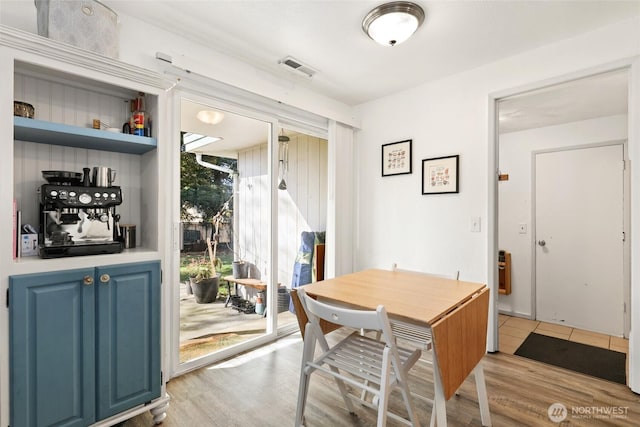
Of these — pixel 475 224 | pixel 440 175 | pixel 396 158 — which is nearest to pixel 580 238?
pixel 475 224

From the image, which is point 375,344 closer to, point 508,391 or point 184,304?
point 508,391

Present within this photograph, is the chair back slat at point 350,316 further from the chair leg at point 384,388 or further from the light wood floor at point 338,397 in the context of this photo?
the light wood floor at point 338,397

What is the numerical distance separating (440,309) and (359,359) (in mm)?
479

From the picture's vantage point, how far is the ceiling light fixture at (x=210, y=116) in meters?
2.45

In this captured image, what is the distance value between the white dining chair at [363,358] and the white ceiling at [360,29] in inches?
67.9

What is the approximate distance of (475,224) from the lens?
271cm

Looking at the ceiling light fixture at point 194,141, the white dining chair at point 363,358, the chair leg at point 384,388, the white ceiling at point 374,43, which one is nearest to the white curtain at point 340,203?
the white ceiling at point 374,43

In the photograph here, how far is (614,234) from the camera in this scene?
10.5ft

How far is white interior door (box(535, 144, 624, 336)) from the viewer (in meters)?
3.19

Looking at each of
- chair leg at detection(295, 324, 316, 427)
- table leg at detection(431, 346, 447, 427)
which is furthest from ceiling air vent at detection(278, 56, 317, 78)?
table leg at detection(431, 346, 447, 427)

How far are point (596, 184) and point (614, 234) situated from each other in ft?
1.78

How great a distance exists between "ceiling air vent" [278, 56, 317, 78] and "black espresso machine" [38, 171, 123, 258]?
63.5 inches

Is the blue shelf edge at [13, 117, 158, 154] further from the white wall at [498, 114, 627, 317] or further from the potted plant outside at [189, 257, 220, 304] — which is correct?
the white wall at [498, 114, 627, 317]

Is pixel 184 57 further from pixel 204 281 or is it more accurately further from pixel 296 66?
pixel 204 281
